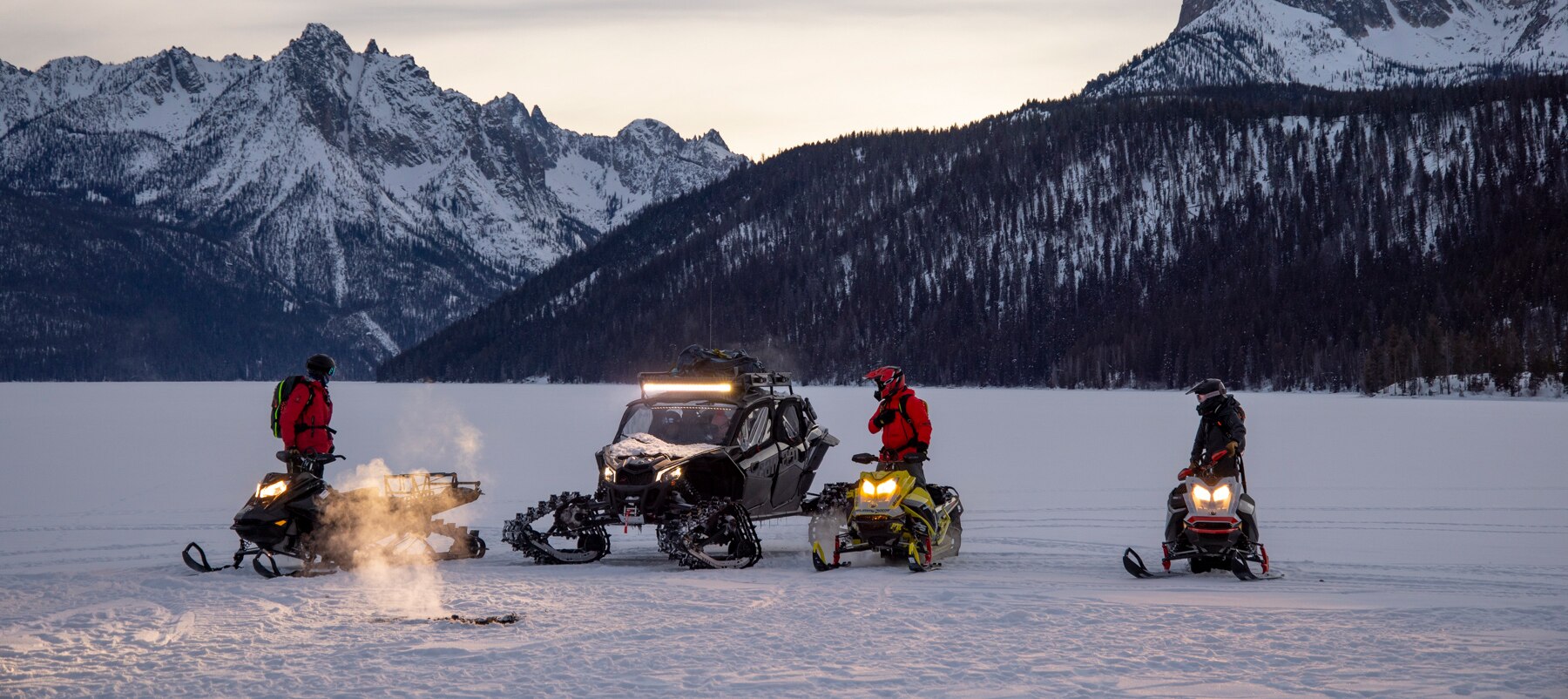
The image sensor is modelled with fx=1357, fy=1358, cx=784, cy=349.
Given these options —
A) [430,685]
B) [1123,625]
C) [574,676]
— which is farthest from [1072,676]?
[430,685]

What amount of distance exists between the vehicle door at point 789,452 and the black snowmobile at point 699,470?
0.06ft

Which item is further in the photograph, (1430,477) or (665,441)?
(1430,477)

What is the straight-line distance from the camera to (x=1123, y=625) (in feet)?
34.6

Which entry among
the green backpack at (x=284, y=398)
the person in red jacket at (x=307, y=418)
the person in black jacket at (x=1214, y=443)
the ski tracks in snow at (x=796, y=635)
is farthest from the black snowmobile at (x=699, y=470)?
the person in black jacket at (x=1214, y=443)

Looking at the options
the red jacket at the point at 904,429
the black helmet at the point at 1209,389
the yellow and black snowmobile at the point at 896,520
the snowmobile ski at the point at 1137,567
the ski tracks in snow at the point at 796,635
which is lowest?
the ski tracks in snow at the point at 796,635

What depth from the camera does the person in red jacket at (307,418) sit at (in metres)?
14.5

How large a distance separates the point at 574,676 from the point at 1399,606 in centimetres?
706

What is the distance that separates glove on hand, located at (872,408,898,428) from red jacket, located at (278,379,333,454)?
5.89m

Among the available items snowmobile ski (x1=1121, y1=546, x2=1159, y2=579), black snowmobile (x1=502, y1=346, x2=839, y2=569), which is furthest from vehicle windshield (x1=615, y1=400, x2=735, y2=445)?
snowmobile ski (x1=1121, y1=546, x2=1159, y2=579)

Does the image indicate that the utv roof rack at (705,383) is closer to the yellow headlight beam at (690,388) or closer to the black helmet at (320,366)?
the yellow headlight beam at (690,388)

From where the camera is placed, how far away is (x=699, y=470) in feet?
51.5

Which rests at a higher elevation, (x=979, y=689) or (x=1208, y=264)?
(x=1208, y=264)

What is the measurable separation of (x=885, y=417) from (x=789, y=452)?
7.45ft

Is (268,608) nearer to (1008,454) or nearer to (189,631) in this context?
(189,631)
